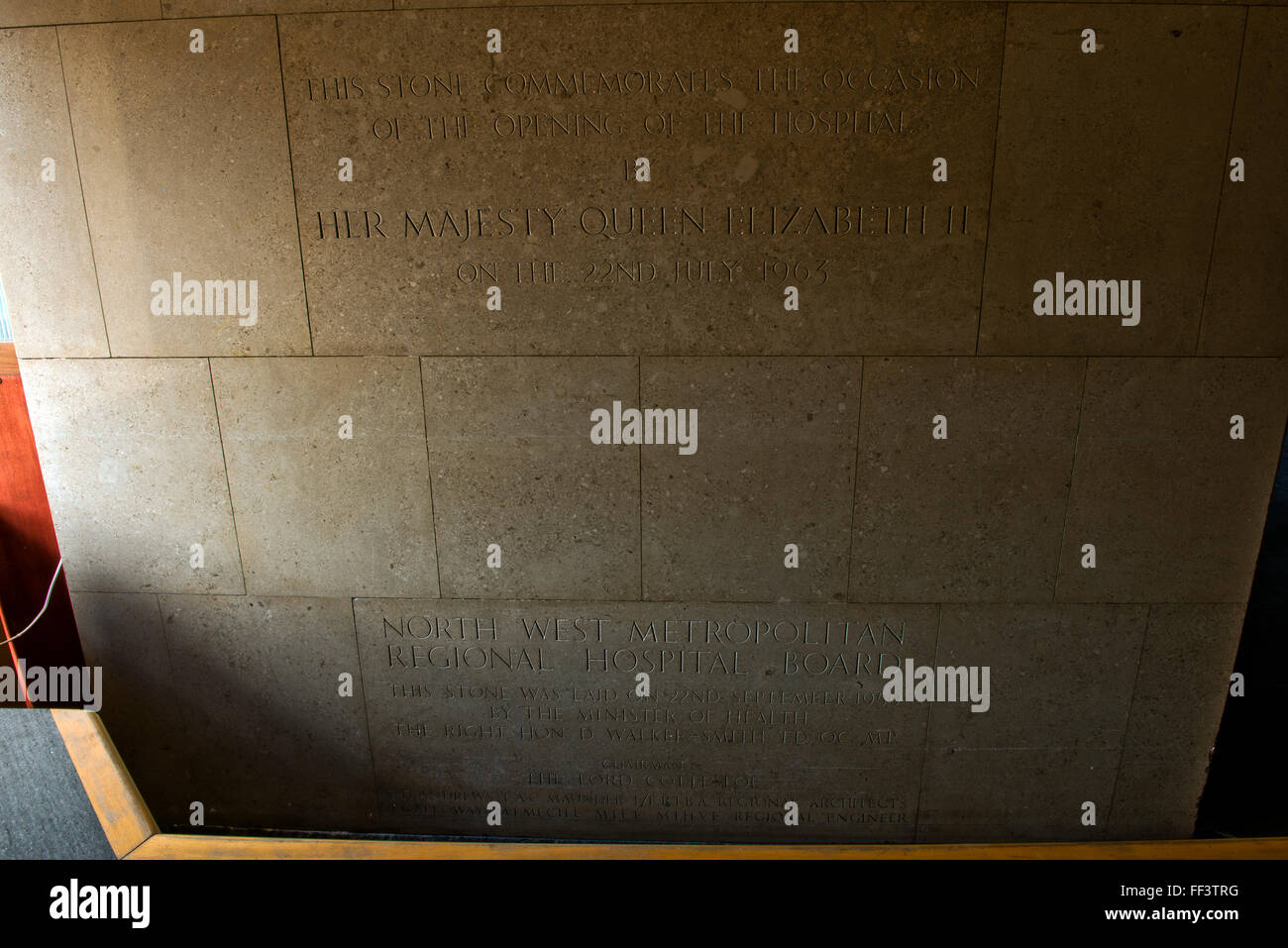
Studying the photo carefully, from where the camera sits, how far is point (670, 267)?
3520 mm

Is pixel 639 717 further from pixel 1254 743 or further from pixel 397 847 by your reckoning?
pixel 1254 743

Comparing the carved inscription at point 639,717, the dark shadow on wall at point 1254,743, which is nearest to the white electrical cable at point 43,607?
the carved inscription at point 639,717

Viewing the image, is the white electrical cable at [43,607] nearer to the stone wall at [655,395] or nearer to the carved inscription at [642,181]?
the stone wall at [655,395]

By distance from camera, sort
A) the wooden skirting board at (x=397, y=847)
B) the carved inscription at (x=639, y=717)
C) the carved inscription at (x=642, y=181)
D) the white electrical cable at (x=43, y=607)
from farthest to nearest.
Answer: the white electrical cable at (x=43, y=607) → the carved inscription at (x=639, y=717) → the carved inscription at (x=642, y=181) → the wooden skirting board at (x=397, y=847)

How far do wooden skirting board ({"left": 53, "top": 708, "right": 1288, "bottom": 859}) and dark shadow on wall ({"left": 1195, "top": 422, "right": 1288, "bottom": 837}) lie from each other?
1.31 feet

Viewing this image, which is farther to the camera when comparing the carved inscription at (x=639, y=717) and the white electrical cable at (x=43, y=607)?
the white electrical cable at (x=43, y=607)

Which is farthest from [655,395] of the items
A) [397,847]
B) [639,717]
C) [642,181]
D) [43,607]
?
[43,607]

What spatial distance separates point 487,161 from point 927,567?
319 centimetres

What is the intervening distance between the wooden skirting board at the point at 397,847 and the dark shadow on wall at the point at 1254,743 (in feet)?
1.31

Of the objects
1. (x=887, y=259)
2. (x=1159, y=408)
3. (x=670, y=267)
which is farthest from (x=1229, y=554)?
(x=670, y=267)

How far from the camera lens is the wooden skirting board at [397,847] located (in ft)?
7.89

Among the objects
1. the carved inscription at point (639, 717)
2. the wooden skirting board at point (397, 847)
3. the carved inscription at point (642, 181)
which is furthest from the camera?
the carved inscription at point (639, 717)

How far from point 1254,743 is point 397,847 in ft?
17.0

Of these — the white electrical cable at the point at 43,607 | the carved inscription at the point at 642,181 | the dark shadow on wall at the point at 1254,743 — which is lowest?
the dark shadow on wall at the point at 1254,743
